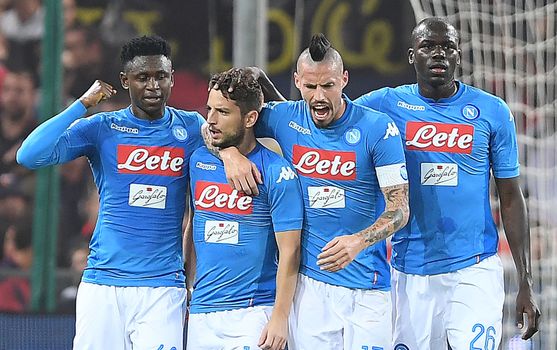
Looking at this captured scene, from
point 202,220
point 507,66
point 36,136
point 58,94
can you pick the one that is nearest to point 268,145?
point 202,220

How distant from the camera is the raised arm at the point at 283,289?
171 inches

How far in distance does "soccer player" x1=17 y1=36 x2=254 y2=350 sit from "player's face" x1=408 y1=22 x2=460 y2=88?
1028mm

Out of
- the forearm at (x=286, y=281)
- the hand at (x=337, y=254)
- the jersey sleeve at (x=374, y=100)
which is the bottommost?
the forearm at (x=286, y=281)

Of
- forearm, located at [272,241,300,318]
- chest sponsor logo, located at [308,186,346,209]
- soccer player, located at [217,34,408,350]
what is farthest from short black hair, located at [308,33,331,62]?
forearm, located at [272,241,300,318]

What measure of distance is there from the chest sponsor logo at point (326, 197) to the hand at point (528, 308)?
0.92 m

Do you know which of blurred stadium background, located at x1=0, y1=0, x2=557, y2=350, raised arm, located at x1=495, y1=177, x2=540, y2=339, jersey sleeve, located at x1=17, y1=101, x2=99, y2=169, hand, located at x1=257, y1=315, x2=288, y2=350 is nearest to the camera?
hand, located at x1=257, y1=315, x2=288, y2=350

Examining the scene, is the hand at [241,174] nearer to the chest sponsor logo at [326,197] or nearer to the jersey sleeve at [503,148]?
the chest sponsor logo at [326,197]

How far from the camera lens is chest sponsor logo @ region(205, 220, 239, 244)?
452 cm

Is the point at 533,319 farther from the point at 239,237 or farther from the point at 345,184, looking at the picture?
the point at 239,237

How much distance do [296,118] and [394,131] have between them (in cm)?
43

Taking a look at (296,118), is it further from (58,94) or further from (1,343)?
(58,94)

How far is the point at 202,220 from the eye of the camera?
4.56 metres

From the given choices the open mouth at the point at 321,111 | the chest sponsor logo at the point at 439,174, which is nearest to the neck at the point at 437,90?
the chest sponsor logo at the point at 439,174

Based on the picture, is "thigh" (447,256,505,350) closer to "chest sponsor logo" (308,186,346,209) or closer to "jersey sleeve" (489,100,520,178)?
"jersey sleeve" (489,100,520,178)
